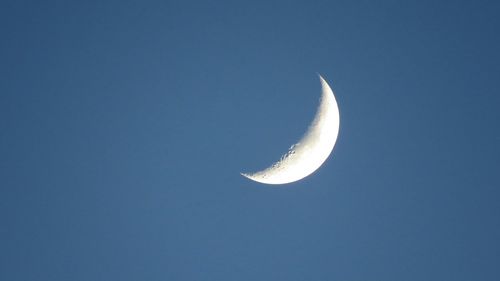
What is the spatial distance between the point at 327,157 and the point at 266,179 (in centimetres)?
134

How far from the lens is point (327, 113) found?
6195 millimetres

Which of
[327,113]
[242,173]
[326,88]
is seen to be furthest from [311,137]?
[242,173]

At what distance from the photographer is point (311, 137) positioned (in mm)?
6121

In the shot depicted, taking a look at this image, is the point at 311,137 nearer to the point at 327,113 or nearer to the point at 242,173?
the point at 327,113

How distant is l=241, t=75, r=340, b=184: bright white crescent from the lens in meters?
6.07

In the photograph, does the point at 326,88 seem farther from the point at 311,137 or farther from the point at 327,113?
the point at 311,137

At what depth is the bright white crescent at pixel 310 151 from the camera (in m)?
6.07

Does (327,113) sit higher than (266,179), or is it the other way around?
(327,113)

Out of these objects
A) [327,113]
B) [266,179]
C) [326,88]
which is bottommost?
[266,179]

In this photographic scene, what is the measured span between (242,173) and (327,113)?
2101 millimetres

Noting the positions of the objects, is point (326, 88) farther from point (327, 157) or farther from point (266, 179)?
point (266, 179)

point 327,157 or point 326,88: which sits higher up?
point 326,88

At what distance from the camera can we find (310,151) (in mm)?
6059

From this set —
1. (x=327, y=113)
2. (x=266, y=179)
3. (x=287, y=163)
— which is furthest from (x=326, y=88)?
(x=266, y=179)
